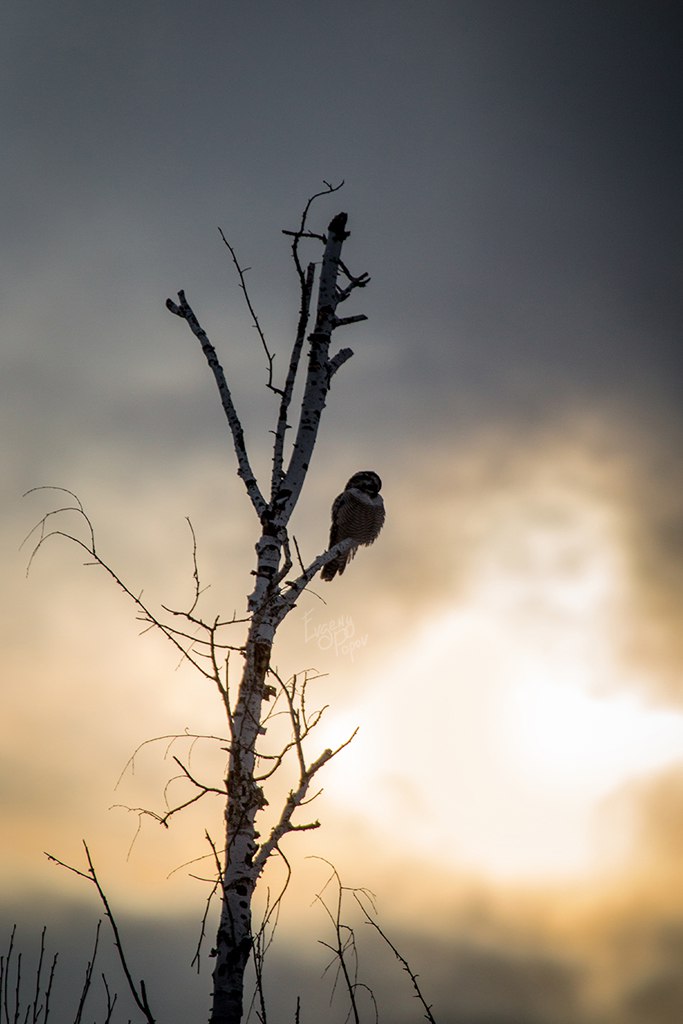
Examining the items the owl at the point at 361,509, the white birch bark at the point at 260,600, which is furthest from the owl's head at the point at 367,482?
the white birch bark at the point at 260,600

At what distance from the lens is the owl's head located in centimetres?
1502

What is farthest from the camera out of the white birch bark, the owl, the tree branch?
the owl

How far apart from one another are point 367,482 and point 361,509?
1.51 ft

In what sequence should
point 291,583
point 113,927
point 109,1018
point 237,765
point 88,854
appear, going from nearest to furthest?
point 113,927 < point 88,854 < point 109,1018 < point 237,765 < point 291,583

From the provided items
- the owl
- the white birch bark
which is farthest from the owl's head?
the white birch bark

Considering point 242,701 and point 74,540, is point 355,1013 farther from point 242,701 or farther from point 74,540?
point 74,540

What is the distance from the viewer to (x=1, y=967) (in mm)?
4961

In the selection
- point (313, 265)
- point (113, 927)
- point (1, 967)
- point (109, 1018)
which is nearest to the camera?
point (113, 927)

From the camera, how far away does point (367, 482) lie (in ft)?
49.3

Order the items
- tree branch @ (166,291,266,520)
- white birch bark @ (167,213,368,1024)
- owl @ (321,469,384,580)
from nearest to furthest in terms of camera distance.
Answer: white birch bark @ (167,213,368,1024), tree branch @ (166,291,266,520), owl @ (321,469,384,580)

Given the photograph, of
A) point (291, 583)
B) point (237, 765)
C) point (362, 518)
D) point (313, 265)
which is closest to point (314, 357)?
point (313, 265)

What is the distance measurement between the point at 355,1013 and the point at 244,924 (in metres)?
1.73

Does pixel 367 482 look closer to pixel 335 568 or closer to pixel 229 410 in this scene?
pixel 335 568

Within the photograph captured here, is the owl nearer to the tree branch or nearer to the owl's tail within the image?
the owl's tail
